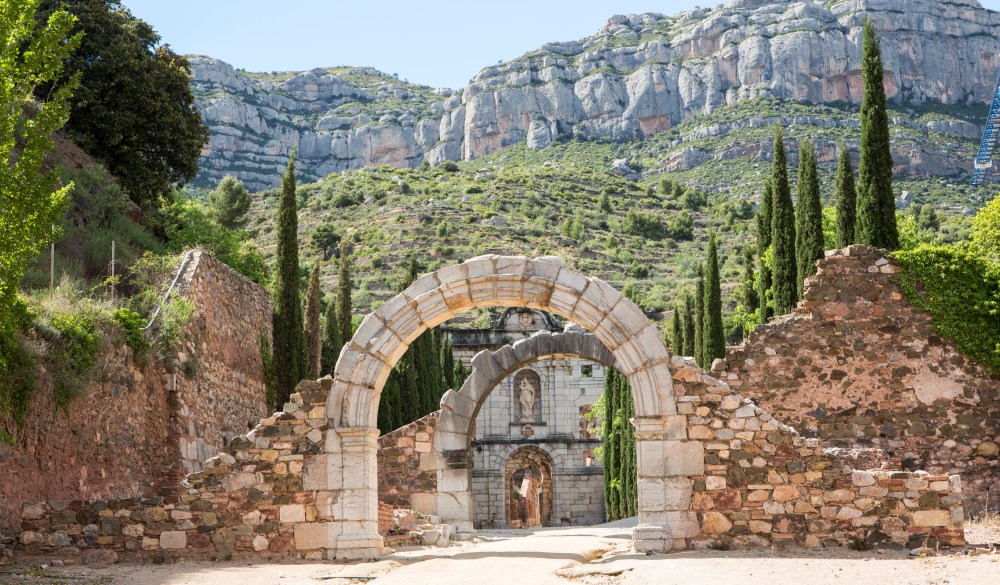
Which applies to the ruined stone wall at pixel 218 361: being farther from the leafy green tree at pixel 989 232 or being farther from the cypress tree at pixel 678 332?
the leafy green tree at pixel 989 232

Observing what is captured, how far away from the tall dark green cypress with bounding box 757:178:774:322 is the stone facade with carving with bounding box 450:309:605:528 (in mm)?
16467

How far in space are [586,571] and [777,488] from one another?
9.26 ft

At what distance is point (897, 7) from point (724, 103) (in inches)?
818

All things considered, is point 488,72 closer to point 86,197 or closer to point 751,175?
point 751,175

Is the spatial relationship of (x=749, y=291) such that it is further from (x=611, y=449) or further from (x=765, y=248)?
(x=611, y=449)

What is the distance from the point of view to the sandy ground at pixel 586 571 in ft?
30.7

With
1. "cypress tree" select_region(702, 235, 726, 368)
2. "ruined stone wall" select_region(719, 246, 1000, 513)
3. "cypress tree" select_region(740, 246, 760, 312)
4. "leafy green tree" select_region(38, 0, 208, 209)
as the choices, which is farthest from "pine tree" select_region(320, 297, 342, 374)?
"ruined stone wall" select_region(719, 246, 1000, 513)

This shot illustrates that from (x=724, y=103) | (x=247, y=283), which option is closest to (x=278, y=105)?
(x=724, y=103)

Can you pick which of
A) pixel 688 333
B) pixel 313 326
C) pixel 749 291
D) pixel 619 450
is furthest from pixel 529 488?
pixel 313 326

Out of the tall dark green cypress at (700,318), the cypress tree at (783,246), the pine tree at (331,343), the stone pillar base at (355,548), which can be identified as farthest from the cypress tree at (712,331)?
the stone pillar base at (355,548)

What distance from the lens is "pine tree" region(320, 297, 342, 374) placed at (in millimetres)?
34062

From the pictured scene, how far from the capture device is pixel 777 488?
12383 millimetres

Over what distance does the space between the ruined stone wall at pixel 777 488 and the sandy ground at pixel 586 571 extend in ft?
1.23

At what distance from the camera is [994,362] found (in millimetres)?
16016
